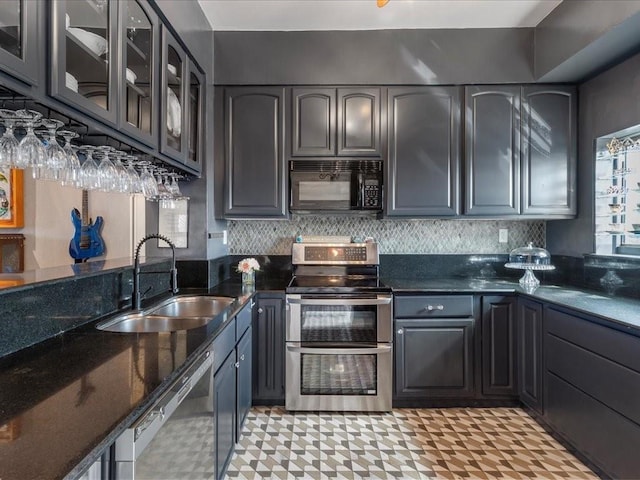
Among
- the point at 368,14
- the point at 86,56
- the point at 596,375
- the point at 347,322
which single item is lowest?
the point at 596,375

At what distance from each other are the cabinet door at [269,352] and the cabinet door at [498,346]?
1451 mm

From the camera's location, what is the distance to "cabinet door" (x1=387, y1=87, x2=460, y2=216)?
2.73m

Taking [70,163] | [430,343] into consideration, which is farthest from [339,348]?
[70,163]

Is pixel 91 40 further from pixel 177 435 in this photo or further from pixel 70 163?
pixel 177 435

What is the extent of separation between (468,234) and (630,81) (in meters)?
1.45

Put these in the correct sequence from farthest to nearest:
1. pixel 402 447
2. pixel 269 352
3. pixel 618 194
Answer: pixel 269 352, pixel 618 194, pixel 402 447

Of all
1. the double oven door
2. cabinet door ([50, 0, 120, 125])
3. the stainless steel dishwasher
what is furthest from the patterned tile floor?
cabinet door ([50, 0, 120, 125])

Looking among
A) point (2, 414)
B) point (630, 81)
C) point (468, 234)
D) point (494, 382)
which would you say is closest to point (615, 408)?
point (494, 382)

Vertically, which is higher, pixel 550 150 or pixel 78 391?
pixel 550 150

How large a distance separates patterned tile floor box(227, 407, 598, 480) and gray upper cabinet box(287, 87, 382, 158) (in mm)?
1913

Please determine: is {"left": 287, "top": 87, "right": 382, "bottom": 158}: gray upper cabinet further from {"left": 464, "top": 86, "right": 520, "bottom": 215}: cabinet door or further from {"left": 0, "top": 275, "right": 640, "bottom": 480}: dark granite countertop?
{"left": 0, "top": 275, "right": 640, "bottom": 480}: dark granite countertop

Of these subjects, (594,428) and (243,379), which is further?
(243,379)

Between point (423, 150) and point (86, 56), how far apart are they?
7.22 feet

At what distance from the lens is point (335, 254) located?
289cm
